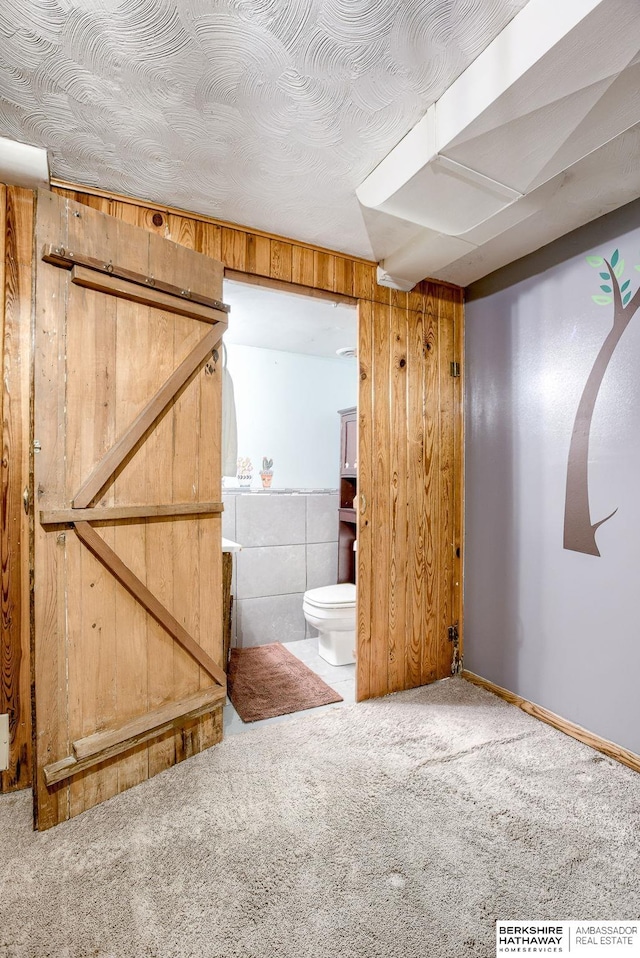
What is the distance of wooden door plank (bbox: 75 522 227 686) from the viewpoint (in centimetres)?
171

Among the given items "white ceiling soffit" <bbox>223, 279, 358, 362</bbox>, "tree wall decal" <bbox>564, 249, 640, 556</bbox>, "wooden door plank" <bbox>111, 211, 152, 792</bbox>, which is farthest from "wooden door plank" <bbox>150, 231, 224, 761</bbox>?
"tree wall decal" <bbox>564, 249, 640, 556</bbox>

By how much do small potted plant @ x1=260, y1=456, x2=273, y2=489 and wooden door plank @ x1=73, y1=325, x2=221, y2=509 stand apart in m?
1.86

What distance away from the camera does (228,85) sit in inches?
57.1

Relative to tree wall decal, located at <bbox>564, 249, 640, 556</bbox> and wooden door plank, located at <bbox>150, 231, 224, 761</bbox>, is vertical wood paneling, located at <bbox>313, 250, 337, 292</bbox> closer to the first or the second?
wooden door plank, located at <bbox>150, 231, 224, 761</bbox>

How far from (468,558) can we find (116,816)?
2.13 meters

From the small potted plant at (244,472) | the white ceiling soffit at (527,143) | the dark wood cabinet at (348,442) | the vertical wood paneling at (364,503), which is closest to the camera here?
the white ceiling soffit at (527,143)

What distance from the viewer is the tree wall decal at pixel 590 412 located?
200 centimetres

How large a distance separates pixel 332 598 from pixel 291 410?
5.82 feet

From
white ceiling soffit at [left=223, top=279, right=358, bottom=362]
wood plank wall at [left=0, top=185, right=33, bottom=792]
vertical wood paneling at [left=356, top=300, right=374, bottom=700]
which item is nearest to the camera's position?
wood plank wall at [left=0, top=185, right=33, bottom=792]

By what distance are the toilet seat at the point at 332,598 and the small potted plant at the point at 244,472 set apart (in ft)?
3.73

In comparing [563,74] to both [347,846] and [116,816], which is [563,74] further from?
[116,816]

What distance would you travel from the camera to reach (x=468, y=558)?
9.29 feet

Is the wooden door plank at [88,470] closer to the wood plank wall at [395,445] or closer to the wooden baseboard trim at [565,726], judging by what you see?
the wood plank wall at [395,445]

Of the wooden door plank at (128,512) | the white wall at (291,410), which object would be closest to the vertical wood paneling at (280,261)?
the wooden door plank at (128,512)
